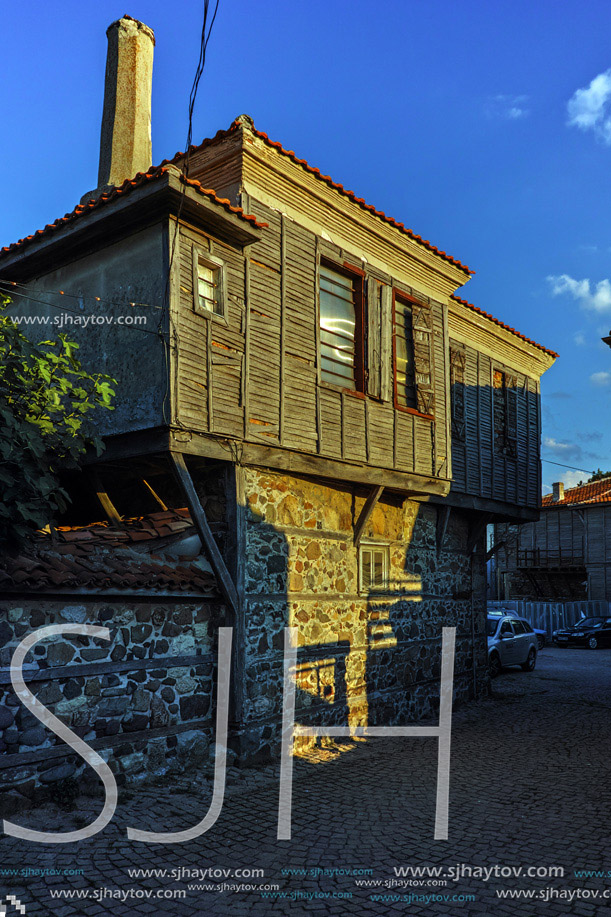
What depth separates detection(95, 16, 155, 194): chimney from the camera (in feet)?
40.9

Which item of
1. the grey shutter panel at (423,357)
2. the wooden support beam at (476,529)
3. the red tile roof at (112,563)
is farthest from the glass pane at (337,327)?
the wooden support beam at (476,529)

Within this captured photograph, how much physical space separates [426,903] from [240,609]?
4.21 m

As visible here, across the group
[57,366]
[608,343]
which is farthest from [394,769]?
[608,343]

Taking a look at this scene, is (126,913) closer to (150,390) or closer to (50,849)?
(50,849)

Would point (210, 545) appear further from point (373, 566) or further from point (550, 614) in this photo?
point (550, 614)

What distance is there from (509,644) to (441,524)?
7.59 m

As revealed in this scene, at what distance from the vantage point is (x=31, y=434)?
22.7 feet

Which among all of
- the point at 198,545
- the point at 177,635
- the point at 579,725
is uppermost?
the point at 198,545

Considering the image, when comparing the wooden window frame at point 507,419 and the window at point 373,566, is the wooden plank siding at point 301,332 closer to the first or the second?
the window at point 373,566

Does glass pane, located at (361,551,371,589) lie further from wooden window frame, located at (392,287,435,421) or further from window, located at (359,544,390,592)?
wooden window frame, located at (392,287,435,421)

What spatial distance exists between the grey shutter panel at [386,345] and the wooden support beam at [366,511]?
1436mm

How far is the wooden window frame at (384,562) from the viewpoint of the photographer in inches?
426

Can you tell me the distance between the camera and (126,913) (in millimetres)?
4672

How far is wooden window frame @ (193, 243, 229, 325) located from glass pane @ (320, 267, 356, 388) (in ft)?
6.40
